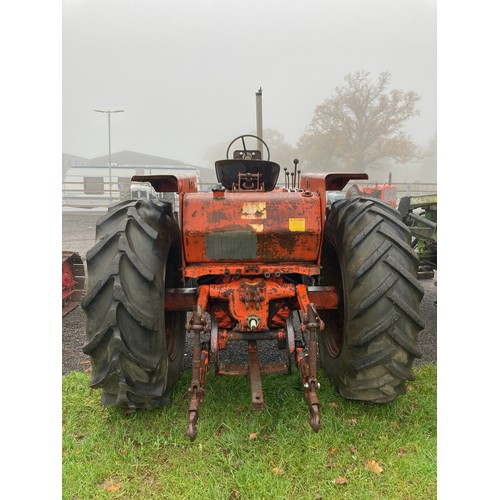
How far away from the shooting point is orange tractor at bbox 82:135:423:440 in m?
2.59

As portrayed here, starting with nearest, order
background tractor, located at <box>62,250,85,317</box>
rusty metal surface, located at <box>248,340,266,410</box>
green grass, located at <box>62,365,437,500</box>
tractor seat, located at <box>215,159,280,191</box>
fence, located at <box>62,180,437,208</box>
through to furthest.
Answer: green grass, located at <box>62,365,437,500</box> → rusty metal surface, located at <box>248,340,266,410</box> → tractor seat, located at <box>215,159,280,191</box> → background tractor, located at <box>62,250,85,317</box> → fence, located at <box>62,180,437,208</box>

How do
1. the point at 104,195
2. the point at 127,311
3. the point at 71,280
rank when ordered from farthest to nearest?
the point at 104,195
the point at 71,280
the point at 127,311

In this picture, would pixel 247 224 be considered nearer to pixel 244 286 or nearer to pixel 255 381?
pixel 244 286

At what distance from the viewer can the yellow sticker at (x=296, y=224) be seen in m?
2.80

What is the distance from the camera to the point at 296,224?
9.21ft

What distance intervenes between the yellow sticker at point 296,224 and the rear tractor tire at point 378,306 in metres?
0.38

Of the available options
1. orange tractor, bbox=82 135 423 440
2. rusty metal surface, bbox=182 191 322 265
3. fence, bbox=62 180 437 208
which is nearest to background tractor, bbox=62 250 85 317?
orange tractor, bbox=82 135 423 440

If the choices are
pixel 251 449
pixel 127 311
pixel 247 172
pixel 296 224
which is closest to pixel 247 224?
Answer: pixel 296 224

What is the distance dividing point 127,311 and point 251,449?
1242 millimetres

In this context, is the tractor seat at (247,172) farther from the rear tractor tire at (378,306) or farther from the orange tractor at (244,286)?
the rear tractor tire at (378,306)

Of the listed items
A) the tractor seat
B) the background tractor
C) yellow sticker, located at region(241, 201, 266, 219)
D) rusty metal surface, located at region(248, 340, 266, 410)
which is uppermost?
the tractor seat

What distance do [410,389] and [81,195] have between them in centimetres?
2563

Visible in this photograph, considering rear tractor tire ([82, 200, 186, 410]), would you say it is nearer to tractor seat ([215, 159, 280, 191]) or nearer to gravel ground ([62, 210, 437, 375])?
tractor seat ([215, 159, 280, 191])

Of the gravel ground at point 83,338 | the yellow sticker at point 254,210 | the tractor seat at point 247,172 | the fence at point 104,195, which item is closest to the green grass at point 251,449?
the gravel ground at point 83,338
